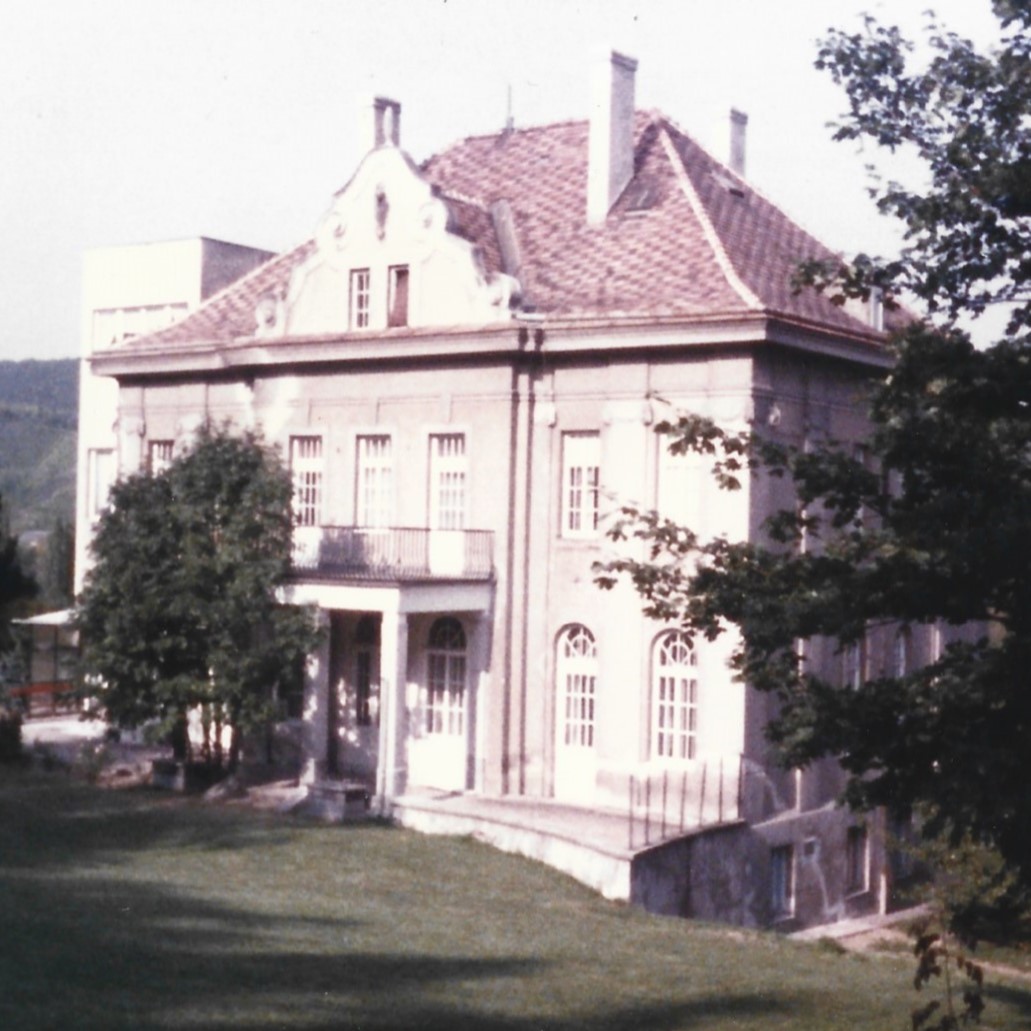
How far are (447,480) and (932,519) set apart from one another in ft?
64.3

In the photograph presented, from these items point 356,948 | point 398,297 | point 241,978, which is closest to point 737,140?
point 398,297

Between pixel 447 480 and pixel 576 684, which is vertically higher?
pixel 447 480

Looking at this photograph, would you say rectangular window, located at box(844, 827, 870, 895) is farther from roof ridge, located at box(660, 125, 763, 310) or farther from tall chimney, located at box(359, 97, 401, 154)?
tall chimney, located at box(359, 97, 401, 154)

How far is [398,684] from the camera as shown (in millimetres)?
27094

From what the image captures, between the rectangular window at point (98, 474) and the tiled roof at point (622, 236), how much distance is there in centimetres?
748

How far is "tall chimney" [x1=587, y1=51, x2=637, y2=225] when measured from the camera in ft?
96.1

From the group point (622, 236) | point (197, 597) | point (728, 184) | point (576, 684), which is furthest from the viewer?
point (728, 184)

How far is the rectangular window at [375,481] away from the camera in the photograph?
30.0 meters

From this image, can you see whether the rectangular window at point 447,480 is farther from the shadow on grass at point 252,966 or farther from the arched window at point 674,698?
the shadow on grass at point 252,966

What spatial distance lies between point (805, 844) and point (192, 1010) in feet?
56.7

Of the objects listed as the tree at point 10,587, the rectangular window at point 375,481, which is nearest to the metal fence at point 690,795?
the rectangular window at point 375,481

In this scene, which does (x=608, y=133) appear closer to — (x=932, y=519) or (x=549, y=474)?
(x=549, y=474)

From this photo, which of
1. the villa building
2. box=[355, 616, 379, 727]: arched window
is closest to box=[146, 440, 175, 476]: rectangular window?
the villa building

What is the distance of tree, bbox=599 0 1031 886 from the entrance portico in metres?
Answer: 15.6
